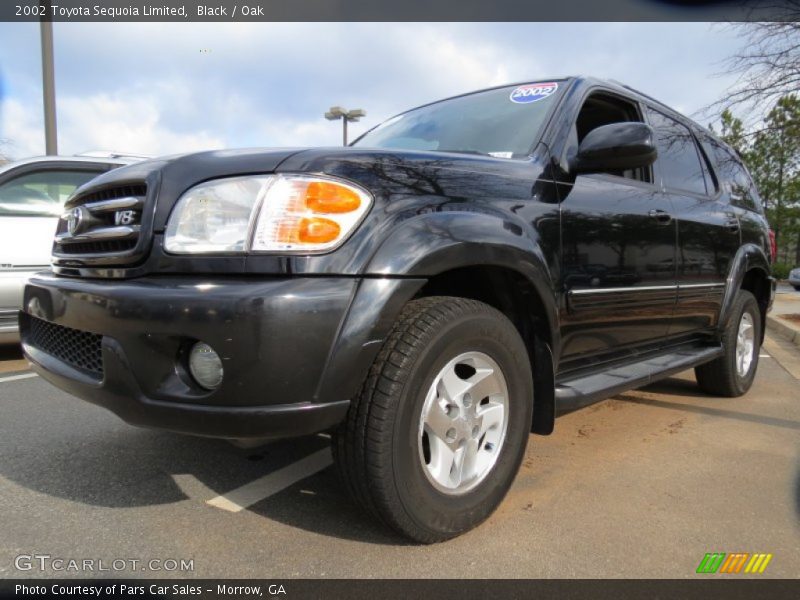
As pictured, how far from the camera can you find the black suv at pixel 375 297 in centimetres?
164

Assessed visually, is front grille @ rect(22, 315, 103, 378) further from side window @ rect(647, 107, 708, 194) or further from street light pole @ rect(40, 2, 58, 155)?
street light pole @ rect(40, 2, 58, 155)

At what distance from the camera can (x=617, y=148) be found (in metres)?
2.43

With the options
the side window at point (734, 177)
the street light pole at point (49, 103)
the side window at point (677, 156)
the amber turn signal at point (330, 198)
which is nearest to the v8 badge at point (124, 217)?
the amber turn signal at point (330, 198)

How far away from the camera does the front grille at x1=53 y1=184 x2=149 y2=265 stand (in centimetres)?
190

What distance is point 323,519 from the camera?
7.04ft

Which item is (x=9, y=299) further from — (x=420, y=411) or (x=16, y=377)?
(x=420, y=411)

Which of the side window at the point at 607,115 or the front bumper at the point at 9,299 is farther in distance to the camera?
the front bumper at the point at 9,299

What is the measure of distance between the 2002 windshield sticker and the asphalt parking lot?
178 cm

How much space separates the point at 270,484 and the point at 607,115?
2641 mm

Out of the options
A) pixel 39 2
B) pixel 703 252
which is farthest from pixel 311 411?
pixel 39 2

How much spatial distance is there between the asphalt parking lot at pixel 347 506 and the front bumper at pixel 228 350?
52cm

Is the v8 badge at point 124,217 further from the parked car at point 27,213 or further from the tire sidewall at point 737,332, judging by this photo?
the tire sidewall at point 737,332

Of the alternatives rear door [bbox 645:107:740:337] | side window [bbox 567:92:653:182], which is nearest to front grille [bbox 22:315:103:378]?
side window [bbox 567:92:653:182]

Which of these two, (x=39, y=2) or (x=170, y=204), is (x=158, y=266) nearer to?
(x=170, y=204)
